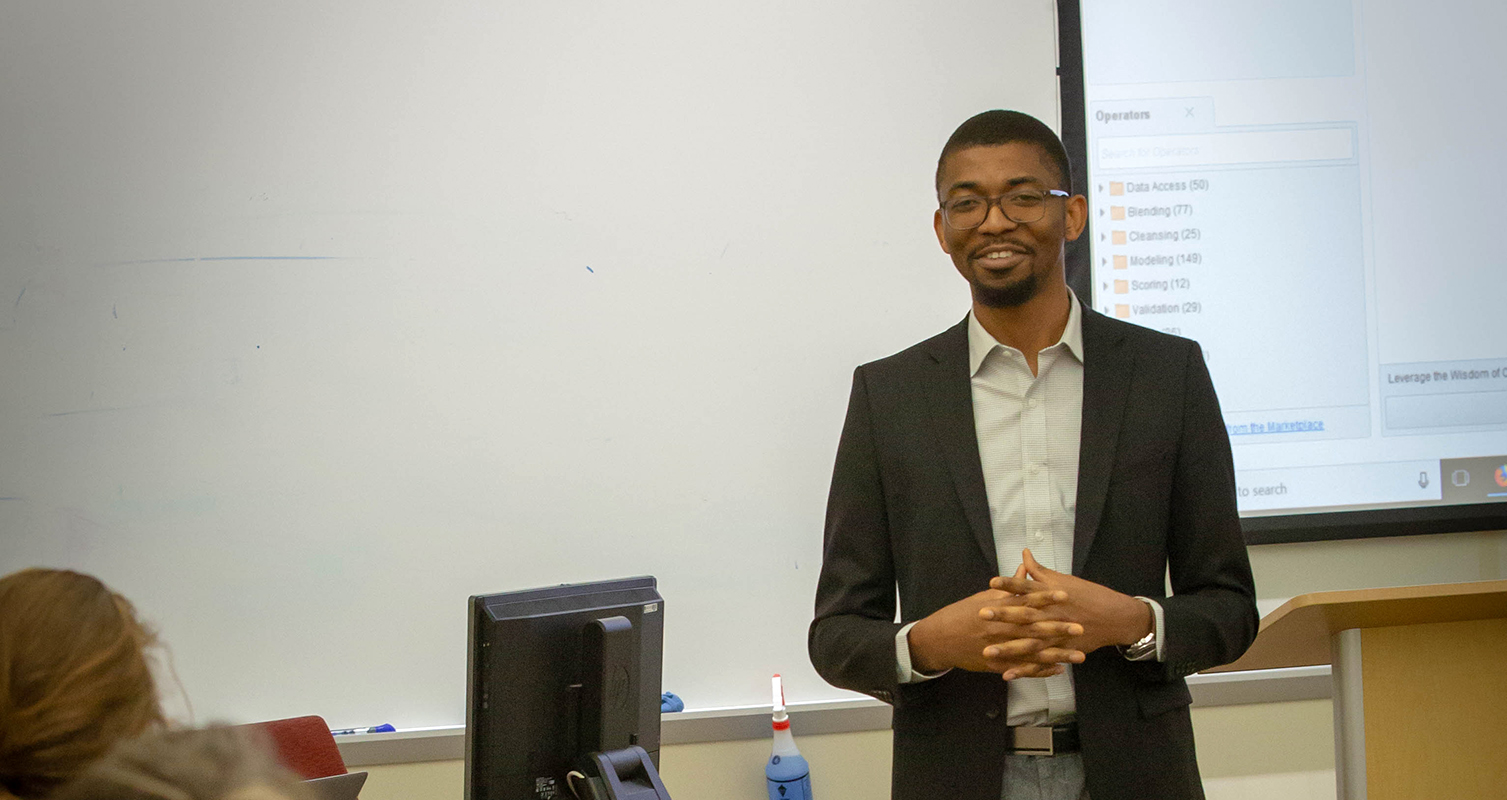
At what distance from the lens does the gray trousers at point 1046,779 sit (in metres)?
1.42

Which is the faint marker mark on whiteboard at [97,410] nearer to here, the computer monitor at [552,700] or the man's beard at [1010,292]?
the computer monitor at [552,700]

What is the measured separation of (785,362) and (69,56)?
1585mm

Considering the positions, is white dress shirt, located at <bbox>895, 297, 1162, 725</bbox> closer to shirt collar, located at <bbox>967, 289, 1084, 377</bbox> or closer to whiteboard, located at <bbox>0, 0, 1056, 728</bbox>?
shirt collar, located at <bbox>967, 289, 1084, 377</bbox>

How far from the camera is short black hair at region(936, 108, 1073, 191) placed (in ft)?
5.24

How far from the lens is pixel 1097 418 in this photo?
1507mm

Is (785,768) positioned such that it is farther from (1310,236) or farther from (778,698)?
(1310,236)

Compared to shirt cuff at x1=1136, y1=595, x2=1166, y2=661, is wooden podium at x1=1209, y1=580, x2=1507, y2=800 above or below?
below

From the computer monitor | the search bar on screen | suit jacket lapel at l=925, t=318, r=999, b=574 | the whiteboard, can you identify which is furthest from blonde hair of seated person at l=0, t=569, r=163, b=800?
the search bar on screen

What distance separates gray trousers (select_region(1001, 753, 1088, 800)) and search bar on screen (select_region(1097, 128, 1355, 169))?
1.45 meters

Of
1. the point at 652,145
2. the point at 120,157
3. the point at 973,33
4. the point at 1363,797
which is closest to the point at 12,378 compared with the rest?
the point at 120,157

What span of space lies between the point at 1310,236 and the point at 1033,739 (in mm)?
1548

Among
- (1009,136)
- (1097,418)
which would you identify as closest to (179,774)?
(1097,418)

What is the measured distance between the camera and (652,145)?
7.69 ft

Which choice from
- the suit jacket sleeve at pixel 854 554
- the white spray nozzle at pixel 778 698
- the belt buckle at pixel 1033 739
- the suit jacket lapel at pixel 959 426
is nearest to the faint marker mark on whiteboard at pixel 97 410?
the white spray nozzle at pixel 778 698
